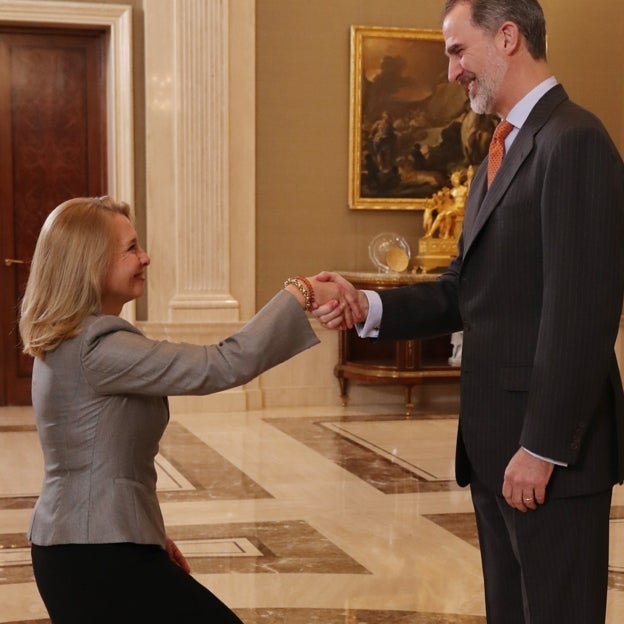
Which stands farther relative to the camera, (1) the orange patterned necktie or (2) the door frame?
(2) the door frame

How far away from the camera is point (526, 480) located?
92.4 inches

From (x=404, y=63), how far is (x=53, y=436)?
7.63 metres

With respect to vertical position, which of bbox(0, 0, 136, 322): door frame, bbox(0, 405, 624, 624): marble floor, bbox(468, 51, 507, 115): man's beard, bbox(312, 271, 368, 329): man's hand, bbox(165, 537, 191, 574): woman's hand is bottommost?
bbox(0, 405, 624, 624): marble floor

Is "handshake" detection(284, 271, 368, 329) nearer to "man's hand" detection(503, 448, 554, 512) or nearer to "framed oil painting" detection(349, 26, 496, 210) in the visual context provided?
"man's hand" detection(503, 448, 554, 512)

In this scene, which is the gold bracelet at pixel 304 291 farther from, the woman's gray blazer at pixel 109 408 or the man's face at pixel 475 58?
the man's face at pixel 475 58

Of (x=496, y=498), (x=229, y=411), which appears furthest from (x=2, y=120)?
(x=496, y=498)

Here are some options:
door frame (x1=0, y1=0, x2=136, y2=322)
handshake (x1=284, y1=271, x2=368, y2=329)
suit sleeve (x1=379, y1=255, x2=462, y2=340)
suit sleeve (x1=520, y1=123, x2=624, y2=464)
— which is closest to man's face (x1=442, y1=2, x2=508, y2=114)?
suit sleeve (x1=520, y1=123, x2=624, y2=464)

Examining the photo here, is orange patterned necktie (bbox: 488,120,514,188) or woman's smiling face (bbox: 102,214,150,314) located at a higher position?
orange patterned necktie (bbox: 488,120,514,188)

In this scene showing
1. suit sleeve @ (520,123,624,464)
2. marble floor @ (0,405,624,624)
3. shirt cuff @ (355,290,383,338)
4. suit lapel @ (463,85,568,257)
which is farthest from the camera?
marble floor @ (0,405,624,624)

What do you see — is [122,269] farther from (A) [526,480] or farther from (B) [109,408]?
(A) [526,480]

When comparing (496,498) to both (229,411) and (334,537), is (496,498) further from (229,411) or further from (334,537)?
(229,411)

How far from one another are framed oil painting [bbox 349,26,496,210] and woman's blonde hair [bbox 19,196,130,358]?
7084mm

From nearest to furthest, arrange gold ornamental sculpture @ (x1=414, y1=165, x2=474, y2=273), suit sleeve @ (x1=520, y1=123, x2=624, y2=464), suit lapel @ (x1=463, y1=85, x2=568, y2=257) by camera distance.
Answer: suit sleeve @ (x1=520, y1=123, x2=624, y2=464) → suit lapel @ (x1=463, y1=85, x2=568, y2=257) → gold ornamental sculpture @ (x1=414, y1=165, x2=474, y2=273)

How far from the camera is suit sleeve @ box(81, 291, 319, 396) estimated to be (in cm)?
248
